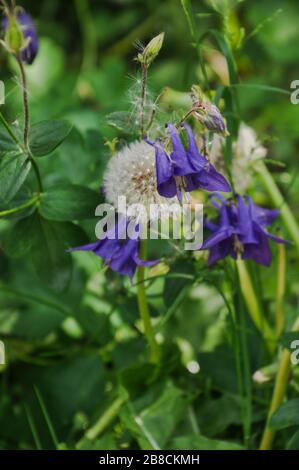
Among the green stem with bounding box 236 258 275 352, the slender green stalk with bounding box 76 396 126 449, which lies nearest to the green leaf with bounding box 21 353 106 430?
the slender green stalk with bounding box 76 396 126 449

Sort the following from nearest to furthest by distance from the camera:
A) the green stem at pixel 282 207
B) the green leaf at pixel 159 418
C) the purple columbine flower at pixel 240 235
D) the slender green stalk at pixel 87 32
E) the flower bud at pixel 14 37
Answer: the flower bud at pixel 14 37, the purple columbine flower at pixel 240 235, the green leaf at pixel 159 418, the green stem at pixel 282 207, the slender green stalk at pixel 87 32

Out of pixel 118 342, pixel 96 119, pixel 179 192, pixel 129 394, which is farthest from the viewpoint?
pixel 96 119

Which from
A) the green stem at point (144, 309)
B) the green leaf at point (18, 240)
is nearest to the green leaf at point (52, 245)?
the green leaf at point (18, 240)

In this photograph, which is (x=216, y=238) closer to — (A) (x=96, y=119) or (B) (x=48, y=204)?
(B) (x=48, y=204)

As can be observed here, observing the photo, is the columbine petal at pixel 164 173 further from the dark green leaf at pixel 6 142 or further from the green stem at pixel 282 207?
the green stem at pixel 282 207

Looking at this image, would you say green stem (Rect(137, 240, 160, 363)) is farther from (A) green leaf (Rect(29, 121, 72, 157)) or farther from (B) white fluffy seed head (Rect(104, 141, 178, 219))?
(A) green leaf (Rect(29, 121, 72, 157))

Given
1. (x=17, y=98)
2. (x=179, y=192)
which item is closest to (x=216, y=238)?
(x=179, y=192)
